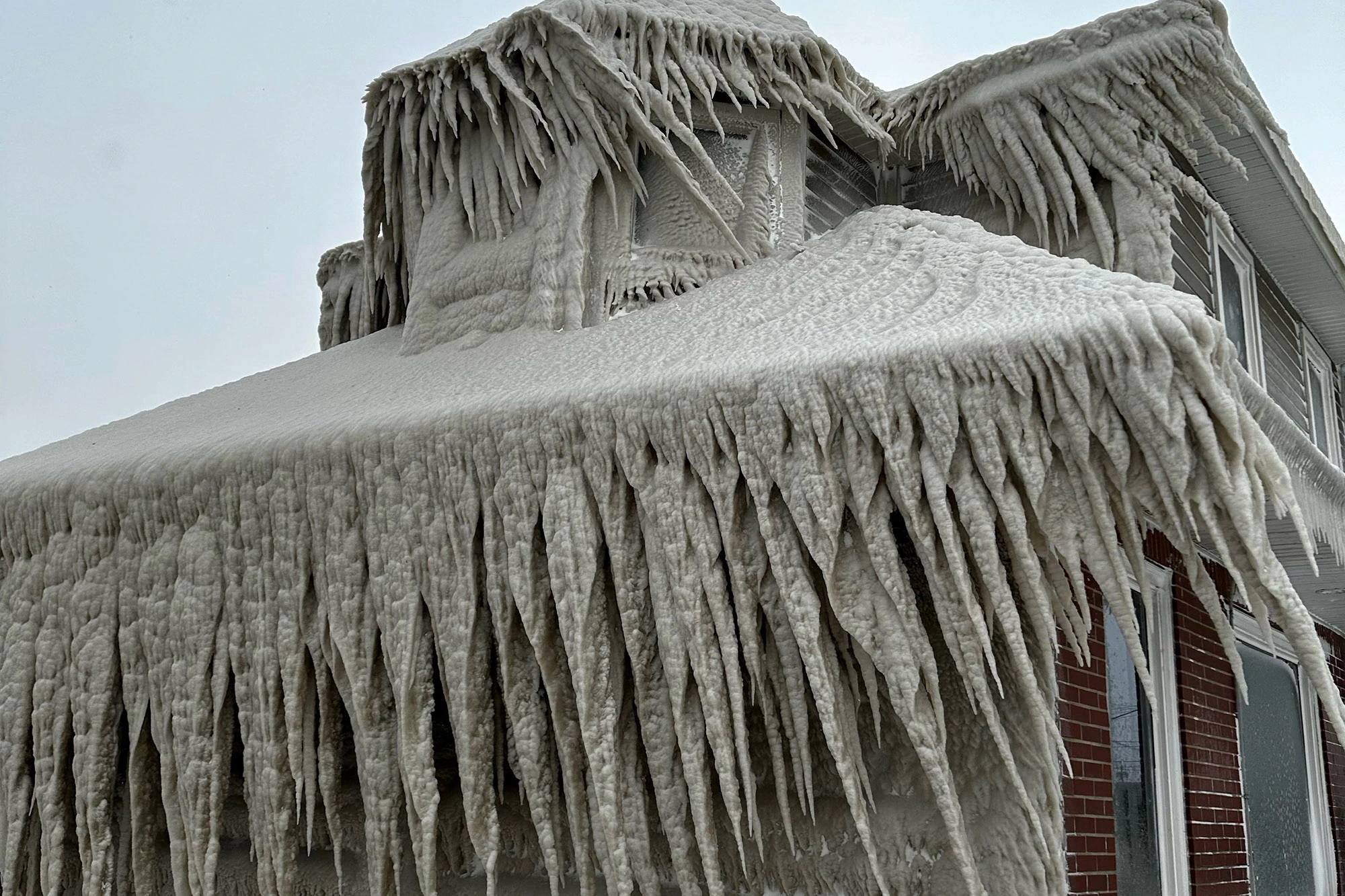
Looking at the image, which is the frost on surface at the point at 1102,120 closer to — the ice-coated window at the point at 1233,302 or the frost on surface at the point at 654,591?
the frost on surface at the point at 654,591

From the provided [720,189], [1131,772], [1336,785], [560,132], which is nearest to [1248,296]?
[1336,785]

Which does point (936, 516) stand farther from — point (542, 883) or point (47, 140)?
point (47, 140)

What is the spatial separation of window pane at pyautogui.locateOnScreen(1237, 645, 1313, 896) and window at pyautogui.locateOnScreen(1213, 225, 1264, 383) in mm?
2014

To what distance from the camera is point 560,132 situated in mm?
4523

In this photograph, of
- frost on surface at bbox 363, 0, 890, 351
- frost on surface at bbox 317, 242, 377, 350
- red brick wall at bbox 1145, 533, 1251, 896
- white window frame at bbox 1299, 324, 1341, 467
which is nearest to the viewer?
frost on surface at bbox 363, 0, 890, 351

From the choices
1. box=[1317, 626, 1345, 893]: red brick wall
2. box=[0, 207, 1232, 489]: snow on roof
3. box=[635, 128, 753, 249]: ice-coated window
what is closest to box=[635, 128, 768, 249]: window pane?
box=[635, 128, 753, 249]: ice-coated window

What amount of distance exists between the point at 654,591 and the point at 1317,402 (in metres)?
8.79

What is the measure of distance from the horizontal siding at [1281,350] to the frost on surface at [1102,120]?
10.8 ft

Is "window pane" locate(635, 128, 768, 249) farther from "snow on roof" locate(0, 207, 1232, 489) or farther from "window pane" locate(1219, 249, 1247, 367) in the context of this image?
"window pane" locate(1219, 249, 1247, 367)

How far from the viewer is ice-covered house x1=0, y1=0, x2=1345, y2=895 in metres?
2.62

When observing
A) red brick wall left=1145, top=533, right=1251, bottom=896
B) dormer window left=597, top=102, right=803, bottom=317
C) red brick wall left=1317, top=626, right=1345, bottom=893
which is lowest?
red brick wall left=1317, top=626, right=1345, bottom=893

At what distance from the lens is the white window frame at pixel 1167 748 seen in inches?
197

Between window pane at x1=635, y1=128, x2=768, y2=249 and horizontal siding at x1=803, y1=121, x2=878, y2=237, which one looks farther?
horizontal siding at x1=803, y1=121, x2=878, y2=237

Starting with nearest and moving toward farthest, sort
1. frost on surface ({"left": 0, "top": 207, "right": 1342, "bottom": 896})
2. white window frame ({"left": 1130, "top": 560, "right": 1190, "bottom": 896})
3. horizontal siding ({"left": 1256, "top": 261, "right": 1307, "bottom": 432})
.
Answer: frost on surface ({"left": 0, "top": 207, "right": 1342, "bottom": 896}), white window frame ({"left": 1130, "top": 560, "right": 1190, "bottom": 896}), horizontal siding ({"left": 1256, "top": 261, "right": 1307, "bottom": 432})
